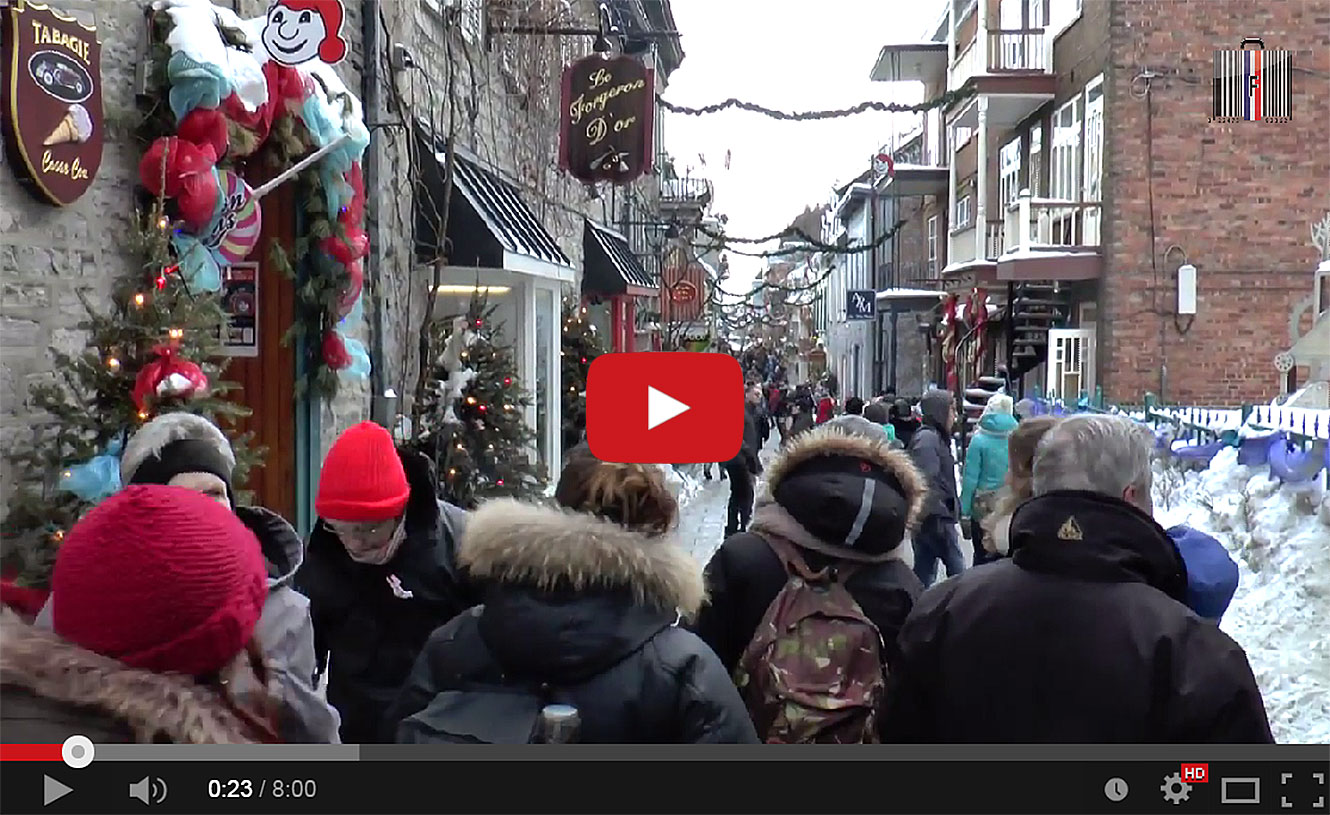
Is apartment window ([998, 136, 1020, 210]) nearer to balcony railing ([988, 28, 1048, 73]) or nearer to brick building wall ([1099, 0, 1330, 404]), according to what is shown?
balcony railing ([988, 28, 1048, 73])

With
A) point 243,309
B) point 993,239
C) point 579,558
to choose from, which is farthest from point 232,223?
point 993,239

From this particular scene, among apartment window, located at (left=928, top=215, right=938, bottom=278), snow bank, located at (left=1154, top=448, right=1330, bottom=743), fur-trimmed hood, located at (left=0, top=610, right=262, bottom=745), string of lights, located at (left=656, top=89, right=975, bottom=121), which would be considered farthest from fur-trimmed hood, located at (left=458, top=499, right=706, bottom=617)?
apartment window, located at (left=928, top=215, right=938, bottom=278)

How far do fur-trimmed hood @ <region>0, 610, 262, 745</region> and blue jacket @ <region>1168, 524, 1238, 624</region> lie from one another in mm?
1962

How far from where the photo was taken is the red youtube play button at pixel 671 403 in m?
3.57

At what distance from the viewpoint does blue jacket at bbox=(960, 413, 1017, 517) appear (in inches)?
324


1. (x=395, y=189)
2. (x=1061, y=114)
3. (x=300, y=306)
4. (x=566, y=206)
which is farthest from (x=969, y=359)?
(x=300, y=306)

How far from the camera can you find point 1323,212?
14852 mm

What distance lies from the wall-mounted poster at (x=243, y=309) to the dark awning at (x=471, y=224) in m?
2.20

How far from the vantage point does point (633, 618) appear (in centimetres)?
246

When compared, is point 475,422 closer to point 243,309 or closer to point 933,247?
point 243,309

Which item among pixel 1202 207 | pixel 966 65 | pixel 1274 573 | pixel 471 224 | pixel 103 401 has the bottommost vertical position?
pixel 1274 573

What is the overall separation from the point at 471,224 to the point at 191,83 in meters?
3.86

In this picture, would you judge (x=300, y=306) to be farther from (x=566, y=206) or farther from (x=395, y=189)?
(x=566, y=206)

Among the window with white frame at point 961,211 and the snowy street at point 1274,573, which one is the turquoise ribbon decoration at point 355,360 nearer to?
the snowy street at point 1274,573
